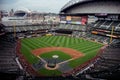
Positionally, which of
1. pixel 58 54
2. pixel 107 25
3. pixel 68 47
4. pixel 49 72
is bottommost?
pixel 49 72

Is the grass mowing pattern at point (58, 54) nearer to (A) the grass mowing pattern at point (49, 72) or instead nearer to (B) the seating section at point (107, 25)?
(A) the grass mowing pattern at point (49, 72)

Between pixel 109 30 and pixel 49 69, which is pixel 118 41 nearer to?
pixel 109 30

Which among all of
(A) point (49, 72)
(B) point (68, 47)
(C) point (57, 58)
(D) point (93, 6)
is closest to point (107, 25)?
(D) point (93, 6)

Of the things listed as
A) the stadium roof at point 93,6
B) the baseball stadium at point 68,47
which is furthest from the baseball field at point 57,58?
the stadium roof at point 93,6

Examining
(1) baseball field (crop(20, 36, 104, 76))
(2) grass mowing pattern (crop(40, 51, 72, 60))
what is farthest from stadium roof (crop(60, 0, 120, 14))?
(2) grass mowing pattern (crop(40, 51, 72, 60))

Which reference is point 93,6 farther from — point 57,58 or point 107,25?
point 57,58

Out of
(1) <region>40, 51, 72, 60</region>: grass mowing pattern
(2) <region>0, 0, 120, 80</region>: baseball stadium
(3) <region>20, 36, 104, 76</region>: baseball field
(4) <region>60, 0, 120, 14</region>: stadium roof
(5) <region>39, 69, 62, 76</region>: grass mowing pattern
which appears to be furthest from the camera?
(4) <region>60, 0, 120, 14</region>: stadium roof

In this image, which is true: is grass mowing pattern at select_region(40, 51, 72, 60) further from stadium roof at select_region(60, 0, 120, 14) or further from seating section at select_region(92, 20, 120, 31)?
stadium roof at select_region(60, 0, 120, 14)

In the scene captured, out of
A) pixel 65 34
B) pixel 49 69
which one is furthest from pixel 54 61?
pixel 65 34

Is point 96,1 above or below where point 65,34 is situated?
above
